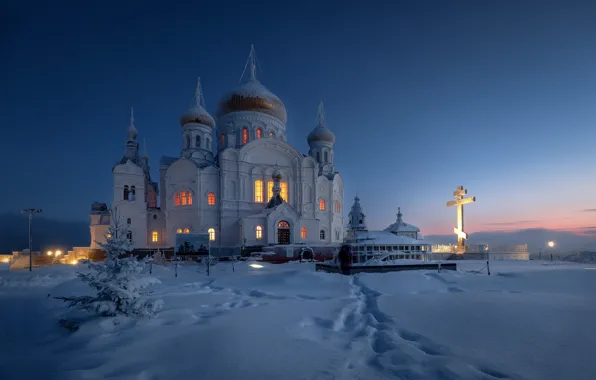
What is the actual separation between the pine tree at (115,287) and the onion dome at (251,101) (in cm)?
3659

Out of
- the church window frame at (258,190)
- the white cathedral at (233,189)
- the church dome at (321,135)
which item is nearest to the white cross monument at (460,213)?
the white cathedral at (233,189)

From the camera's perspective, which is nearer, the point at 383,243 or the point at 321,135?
the point at 383,243

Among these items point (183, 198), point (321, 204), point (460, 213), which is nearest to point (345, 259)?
point (460, 213)

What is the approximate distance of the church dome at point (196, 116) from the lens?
3903 cm

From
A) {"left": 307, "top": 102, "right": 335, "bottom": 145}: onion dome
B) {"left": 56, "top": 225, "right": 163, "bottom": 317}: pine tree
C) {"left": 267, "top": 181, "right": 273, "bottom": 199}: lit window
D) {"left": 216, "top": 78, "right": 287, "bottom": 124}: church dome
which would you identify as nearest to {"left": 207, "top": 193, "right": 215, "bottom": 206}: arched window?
{"left": 267, "top": 181, "right": 273, "bottom": 199}: lit window

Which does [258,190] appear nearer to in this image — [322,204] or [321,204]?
[321,204]

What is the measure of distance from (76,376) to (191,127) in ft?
122

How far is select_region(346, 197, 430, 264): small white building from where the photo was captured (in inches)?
818

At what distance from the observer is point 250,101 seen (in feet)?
137

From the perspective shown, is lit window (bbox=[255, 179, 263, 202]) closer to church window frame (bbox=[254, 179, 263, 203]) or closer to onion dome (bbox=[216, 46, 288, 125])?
church window frame (bbox=[254, 179, 263, 203])

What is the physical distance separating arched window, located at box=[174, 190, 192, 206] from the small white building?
59.6ft

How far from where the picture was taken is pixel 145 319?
7359 mm

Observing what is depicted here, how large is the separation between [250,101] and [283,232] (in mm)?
18639

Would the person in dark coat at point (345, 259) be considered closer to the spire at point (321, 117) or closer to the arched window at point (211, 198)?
the arched window at point (211, 198)
